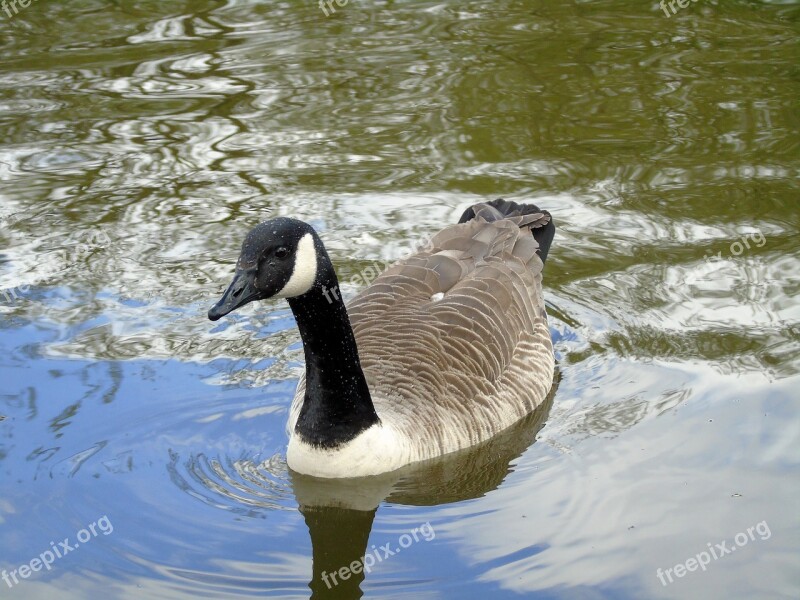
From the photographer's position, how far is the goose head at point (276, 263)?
6156 mm

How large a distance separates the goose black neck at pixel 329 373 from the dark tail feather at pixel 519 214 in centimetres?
242

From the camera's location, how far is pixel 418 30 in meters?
15.0

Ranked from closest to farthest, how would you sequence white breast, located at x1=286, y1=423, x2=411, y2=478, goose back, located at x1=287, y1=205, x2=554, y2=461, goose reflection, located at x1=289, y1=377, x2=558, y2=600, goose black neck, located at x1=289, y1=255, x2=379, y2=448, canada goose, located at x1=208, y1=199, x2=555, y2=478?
goose reflection, located at x1=289, y1=377, x2=558, y2=600 → canada goose, located at x1=208, y1=199, x2=555, y2=478 → goose black neck, located at x1=289, y1=255, x2=379, y2=448 → white breast, located at x1=286, y1=423, x2=411, y2=478 → goose back, located at x1=287, y1=205, x2=554, y2=461

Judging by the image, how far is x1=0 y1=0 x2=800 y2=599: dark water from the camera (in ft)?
20.9

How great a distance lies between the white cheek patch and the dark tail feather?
2.73 meters

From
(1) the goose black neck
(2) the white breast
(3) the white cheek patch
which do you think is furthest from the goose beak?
(2) the white breast

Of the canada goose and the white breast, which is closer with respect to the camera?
the canada goose

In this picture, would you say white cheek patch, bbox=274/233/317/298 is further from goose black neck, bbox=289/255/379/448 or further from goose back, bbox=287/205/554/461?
goose back, bbox=287/205/554/461

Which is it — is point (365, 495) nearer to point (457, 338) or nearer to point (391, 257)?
point (457, 338)

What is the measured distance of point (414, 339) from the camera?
7555mm

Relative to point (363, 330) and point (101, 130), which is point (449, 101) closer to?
point (101, 130)

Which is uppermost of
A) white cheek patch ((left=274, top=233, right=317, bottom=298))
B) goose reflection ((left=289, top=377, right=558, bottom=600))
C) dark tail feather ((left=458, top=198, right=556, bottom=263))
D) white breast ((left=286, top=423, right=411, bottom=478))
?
white cheek patch ((left=274, top=233, right=317, bottom=298))

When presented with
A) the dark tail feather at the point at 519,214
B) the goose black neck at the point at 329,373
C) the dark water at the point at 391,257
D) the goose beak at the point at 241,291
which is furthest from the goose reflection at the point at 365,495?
the dark tail feather at the point at 519,214

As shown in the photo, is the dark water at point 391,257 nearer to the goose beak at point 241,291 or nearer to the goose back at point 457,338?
the goose back at point 457,338
